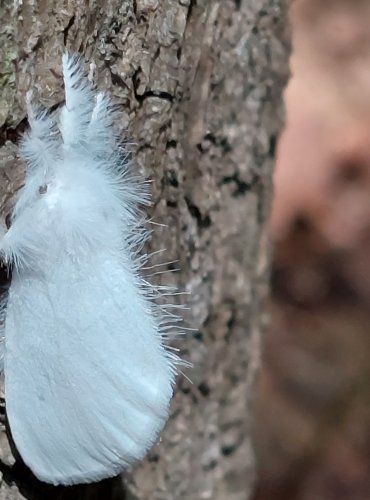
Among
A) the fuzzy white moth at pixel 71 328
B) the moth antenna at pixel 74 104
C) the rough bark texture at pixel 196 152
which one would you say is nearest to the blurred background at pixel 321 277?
the rough bark texture at pixel 196 152

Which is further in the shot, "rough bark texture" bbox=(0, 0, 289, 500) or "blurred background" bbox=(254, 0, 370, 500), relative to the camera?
"blurred background" bbox=(254, 0, 370, 500)

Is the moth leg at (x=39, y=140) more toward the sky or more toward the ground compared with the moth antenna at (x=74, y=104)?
more toward the ground

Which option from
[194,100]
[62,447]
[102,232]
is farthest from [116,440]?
[194,100]

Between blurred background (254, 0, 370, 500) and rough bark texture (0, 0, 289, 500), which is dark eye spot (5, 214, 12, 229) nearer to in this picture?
rough bark texture (0, 0, 289, 500)

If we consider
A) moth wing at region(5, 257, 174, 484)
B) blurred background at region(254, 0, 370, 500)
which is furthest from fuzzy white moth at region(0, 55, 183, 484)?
blurred background at region(254, 0, 370, 500)

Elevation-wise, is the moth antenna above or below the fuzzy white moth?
above

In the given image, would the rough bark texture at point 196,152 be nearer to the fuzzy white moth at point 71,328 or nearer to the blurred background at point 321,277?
the fuzzy white moth at point 71,328

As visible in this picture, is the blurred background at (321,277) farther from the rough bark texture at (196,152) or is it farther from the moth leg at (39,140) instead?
the moth leg at (39,140)

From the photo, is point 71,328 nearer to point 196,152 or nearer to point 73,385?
point 73,385

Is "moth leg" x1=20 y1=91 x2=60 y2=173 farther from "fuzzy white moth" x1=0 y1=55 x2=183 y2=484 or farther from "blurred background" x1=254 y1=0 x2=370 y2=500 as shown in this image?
"blurred background" x1=254 y1=0 x2=370 y2=500

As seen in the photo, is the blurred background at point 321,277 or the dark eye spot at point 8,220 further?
the blurred background at point 321,277
